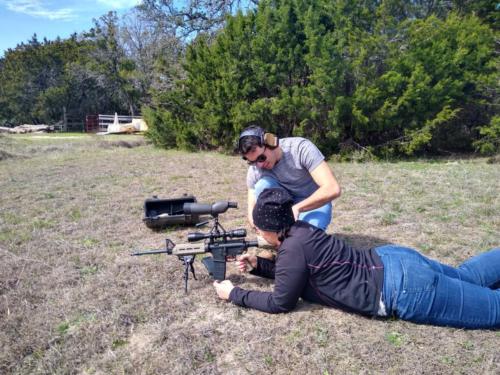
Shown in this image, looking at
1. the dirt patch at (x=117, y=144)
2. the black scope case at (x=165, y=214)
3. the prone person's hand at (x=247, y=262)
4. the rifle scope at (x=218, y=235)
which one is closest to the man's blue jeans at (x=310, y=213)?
the rifle scope at (x=218, y=235)

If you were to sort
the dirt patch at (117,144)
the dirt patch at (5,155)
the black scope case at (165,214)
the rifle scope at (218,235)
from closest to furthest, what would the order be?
the rifle scope at (218,235) → the black scope case at (165,214) → the dirt patch at (5,155) → the dirt patch at (117,144)

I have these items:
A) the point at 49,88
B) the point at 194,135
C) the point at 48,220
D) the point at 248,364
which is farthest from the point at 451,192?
the point at 49,88

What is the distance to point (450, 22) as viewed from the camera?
1056 centimetres

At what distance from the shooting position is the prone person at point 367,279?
97.7 inches

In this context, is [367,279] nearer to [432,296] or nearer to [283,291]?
[432,296]

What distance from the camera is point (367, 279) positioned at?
8.46ft

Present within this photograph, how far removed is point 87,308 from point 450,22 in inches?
446

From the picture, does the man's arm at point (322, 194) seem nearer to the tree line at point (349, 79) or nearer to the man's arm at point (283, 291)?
the man's arm at point (283, 291)

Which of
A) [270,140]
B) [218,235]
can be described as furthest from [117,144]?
[270,140]

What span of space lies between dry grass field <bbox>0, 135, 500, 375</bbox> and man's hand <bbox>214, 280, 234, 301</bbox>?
3.1 inches

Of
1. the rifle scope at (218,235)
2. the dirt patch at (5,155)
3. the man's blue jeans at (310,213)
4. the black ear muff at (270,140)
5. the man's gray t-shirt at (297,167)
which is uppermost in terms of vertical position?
the black ear muff at (270,140)

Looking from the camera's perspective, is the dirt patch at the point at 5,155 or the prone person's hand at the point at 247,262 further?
the dirt patch at the point at 5,155

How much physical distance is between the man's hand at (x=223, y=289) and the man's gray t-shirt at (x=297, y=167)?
1.01 m

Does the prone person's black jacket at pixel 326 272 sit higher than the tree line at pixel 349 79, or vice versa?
the tree line at pixel 349 79
